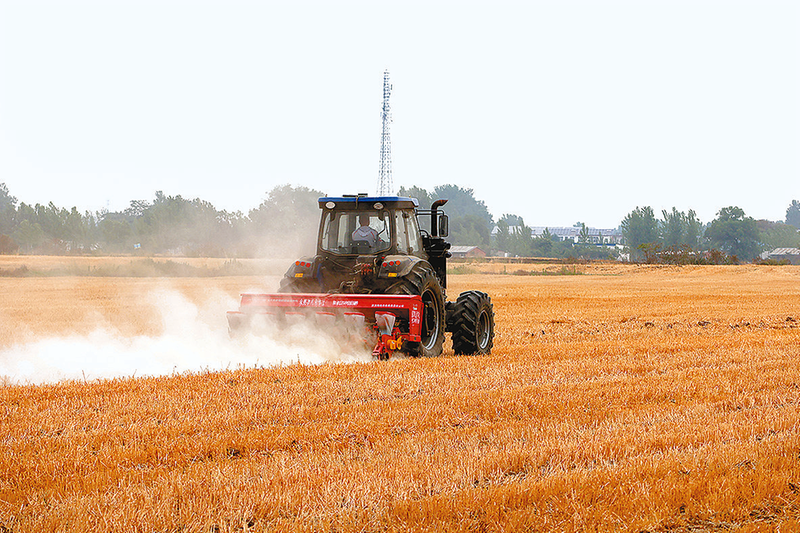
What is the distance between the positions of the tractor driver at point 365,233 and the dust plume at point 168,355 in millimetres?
1582

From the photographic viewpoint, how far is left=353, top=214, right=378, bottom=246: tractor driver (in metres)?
10.5

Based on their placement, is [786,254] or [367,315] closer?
[367,315]

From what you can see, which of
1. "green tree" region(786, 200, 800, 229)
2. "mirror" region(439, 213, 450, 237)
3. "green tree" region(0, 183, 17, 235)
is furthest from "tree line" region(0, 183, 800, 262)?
"green tree" region(786, 200, 800, 229)

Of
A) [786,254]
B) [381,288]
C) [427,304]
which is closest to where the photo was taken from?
[381,288]

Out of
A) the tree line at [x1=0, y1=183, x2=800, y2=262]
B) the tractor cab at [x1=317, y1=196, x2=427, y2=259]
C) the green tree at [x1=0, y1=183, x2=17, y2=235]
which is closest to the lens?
the tractor cab at [x1=317, y1=196, x2=427, y2=259]

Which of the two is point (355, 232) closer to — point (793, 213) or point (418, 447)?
point (418, 447)

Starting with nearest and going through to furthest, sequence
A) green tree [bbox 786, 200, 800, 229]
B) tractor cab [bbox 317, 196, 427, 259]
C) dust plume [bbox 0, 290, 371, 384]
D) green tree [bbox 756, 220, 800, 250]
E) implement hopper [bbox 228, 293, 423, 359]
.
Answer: dust plume [bbox 0, 290, 371, 384] < implement hopper [bbox 228, 293, 423, 359] < tractor cab [bbox 317, 196, 427, 259] < green tree [bbox 756, 220, 800, 250] < green tree [bbox 786, 200, 800, 229]

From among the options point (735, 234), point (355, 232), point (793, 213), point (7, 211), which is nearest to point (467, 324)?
point (355, 232)

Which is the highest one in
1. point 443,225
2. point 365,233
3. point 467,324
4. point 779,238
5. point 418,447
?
point 779,238

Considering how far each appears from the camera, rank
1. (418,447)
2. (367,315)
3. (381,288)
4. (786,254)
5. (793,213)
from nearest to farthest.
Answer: (418,447), (367,315), (381,288), (786,254), (793,213)

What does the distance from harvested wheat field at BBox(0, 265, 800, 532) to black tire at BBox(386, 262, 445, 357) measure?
0.56 meters

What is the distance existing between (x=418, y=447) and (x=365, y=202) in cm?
577

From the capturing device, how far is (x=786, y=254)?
363 feet

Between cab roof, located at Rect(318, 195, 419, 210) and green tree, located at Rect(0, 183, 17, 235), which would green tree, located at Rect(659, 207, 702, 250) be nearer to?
green tree, located at Rect(0, 183, 17, 235)
